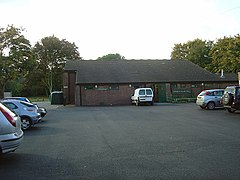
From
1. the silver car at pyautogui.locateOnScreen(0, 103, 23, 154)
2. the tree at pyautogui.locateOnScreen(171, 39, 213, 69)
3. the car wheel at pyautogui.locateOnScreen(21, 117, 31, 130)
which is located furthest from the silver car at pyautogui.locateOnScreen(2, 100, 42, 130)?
the tree at pyautogui.locateOnScreen(171, 39, 213, 69)

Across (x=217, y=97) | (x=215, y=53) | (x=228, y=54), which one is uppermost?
(x=215, y=53)

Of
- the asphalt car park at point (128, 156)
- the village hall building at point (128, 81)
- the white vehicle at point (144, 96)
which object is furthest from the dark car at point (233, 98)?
the village hall building at point (128, 81)

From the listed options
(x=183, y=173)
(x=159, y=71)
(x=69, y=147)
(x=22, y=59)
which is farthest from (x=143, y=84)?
(x=183, y=173)

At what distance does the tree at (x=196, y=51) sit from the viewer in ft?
204

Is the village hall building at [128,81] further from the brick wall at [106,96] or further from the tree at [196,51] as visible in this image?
the tree at [196,51]

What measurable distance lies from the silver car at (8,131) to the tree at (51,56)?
54.6 metres

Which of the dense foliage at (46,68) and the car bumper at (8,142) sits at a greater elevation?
the dense foliage at (46,68)

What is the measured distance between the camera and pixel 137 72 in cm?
3812

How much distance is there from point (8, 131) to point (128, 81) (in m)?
28.7

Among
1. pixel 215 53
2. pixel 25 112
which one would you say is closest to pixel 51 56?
pixel 215 53

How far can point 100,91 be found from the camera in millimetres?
34750

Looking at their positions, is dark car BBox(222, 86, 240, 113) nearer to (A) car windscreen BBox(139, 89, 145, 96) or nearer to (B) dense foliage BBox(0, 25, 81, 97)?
(A) car windscreen BBox(139, 89, 145, 96)

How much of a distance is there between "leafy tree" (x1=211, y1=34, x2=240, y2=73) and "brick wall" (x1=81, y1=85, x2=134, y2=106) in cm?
1915

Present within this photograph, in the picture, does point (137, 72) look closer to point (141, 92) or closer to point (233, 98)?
point (141, 92)
